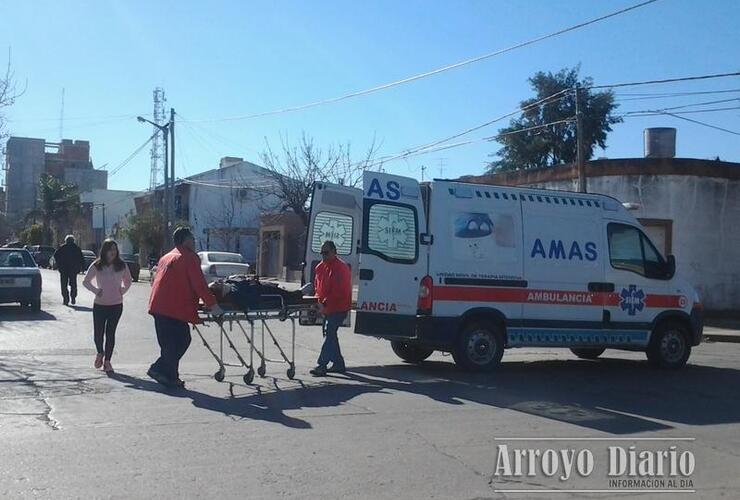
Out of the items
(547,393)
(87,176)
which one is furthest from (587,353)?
(87,176)

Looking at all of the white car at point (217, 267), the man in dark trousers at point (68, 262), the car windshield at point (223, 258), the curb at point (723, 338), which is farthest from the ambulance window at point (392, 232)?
the car windshield at point (223, 258)

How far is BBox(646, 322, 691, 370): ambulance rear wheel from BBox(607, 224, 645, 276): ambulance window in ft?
3.26

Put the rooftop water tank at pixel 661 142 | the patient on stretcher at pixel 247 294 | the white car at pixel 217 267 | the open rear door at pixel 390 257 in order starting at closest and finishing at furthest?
the patient on stretcher at pixel 247 294 < the open rear door at pixel 390 257 < the white car at pixel 217 267 < the rooftop water tank at pixel 661 142

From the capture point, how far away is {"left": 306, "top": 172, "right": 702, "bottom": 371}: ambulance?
424 inches

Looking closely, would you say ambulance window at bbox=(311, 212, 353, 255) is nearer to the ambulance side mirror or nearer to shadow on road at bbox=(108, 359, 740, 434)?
shadow on road at bbox=(108, 359, 740, 434)

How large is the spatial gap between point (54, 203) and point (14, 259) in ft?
181

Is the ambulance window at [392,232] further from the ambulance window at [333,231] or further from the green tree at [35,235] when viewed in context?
the green tree at [35,235]

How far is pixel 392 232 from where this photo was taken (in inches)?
425

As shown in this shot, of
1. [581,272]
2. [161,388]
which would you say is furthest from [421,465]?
[581,272]

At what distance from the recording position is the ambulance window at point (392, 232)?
10742 mm

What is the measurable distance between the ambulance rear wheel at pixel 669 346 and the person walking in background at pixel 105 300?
7842mm

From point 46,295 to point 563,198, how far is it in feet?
60.0

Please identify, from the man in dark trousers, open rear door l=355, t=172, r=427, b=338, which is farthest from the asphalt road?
the man in dark trousers

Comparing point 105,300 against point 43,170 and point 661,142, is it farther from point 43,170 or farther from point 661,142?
point 43,170
